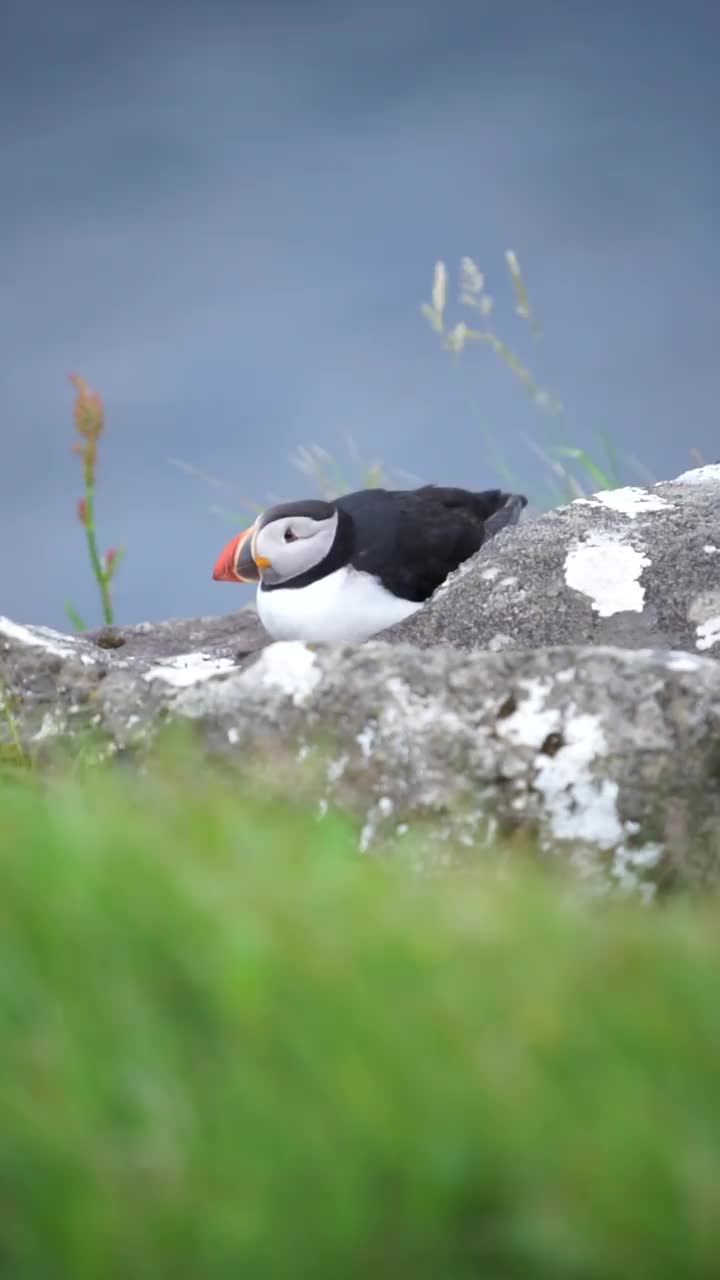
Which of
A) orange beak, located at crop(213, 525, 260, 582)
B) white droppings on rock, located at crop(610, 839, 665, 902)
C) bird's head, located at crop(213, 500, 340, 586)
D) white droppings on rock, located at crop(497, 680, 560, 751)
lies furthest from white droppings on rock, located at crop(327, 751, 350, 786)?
orange beak, located at crop(213, 525, 260, 582)

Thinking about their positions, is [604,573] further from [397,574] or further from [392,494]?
[392,494]

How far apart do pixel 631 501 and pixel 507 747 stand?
205 cm

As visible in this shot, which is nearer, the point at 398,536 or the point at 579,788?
the point at 579,788

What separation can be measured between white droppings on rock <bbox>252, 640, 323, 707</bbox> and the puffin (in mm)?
1386

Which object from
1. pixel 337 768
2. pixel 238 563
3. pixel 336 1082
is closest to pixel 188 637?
pixel 238 563

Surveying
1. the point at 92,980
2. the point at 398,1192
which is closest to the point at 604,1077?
the point at 398,1192

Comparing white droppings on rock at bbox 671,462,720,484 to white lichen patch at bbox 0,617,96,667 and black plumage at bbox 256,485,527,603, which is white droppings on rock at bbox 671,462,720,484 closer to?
black plumage at bbox 256,485,527,603

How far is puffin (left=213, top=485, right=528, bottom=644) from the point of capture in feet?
13.8

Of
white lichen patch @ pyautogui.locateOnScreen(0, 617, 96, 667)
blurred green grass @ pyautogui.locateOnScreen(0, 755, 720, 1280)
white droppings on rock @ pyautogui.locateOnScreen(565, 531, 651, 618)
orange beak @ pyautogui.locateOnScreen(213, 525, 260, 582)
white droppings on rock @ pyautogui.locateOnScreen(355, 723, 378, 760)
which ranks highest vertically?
orange beak @ pyautogui.locateOnScreen(213, 525, 260, 582)

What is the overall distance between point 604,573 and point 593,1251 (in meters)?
3.13

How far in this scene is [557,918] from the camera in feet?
4.64

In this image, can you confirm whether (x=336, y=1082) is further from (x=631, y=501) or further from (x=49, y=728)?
(x=631, y=501)

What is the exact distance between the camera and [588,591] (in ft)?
12.8

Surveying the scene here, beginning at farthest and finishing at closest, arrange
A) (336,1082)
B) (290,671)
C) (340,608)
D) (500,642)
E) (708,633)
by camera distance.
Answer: (340,608) < (500,642) < (708,633) < (290,671) < (336,1082)
